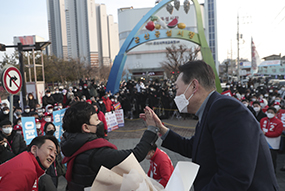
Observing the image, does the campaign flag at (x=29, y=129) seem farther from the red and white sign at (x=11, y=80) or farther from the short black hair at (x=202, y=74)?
the short black hair at (x=202, y=74)

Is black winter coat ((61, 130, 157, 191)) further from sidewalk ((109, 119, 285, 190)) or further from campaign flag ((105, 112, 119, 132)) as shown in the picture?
campaign flag ((105, 112, 119, 132))

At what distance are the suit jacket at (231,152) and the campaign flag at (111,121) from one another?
939cm

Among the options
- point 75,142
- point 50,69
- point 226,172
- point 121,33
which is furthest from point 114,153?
point 121,33

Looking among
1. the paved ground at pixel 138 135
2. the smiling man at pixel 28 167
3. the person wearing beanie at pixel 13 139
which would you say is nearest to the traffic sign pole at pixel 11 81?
the person wearing beanie at pixel 13 139

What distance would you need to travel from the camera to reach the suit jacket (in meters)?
1.21

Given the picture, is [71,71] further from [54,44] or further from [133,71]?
[54,44]

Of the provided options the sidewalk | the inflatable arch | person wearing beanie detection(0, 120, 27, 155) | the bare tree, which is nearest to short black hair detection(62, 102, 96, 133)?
person wearing beanie detection(0, 120, 27, 155)

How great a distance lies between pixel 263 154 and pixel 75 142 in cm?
138

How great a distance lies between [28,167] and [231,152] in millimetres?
1648

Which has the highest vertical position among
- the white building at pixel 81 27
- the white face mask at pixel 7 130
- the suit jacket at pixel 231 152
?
the white building at pixel 81 27

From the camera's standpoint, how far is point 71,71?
36.0 metres

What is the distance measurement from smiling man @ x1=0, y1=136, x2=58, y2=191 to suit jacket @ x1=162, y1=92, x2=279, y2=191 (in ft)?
4.52

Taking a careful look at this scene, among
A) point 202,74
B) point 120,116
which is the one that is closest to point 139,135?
point 120,116

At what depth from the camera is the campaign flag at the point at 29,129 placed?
631 centimetres
